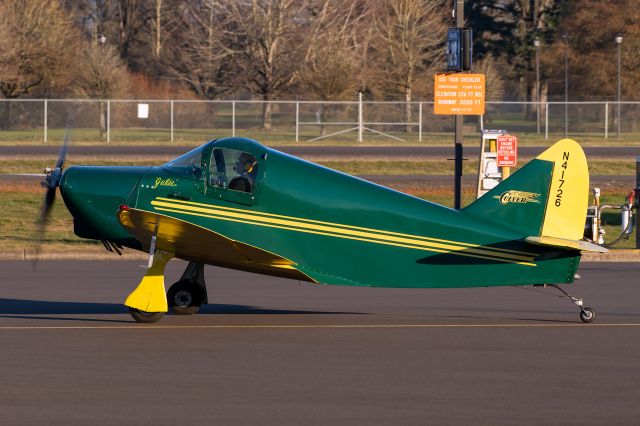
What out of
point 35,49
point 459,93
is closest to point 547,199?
point 459,93

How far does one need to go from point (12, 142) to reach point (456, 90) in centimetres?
2577

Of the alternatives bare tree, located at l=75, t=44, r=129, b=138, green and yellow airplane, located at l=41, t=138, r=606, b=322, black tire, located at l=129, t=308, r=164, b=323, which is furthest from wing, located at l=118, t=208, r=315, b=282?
bare tree, located at l=75, t=44, r=129, b=138

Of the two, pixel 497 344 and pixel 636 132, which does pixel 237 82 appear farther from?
pixel 497 344

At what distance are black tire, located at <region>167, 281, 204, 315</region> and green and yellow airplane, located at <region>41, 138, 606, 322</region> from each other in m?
0.68

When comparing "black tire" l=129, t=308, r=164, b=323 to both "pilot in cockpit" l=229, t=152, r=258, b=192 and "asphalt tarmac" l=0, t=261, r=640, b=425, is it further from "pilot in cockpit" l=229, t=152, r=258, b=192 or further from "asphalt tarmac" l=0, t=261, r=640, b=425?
"pilot in cockpit" l=229, t=152, r=258, b=192

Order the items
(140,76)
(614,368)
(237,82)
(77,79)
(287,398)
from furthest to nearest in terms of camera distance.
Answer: (140,76) < (237,82) < (77,79) < (614,368) < (287,398)

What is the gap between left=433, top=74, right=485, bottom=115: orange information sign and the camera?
2256cm

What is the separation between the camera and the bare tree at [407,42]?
61000 mm

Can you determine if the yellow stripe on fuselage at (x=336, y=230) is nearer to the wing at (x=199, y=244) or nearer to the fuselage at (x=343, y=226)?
the fuselage at (x=343, y=226)

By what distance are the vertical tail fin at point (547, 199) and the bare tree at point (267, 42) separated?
4813 cm

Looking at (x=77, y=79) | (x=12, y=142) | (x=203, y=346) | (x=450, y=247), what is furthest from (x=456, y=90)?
(x=77, y=79)

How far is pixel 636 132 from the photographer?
2073 inches

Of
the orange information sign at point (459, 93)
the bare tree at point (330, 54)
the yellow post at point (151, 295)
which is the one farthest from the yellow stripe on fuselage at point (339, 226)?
the bare tree at point (330, 54)

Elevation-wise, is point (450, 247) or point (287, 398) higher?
point (450, 247)
